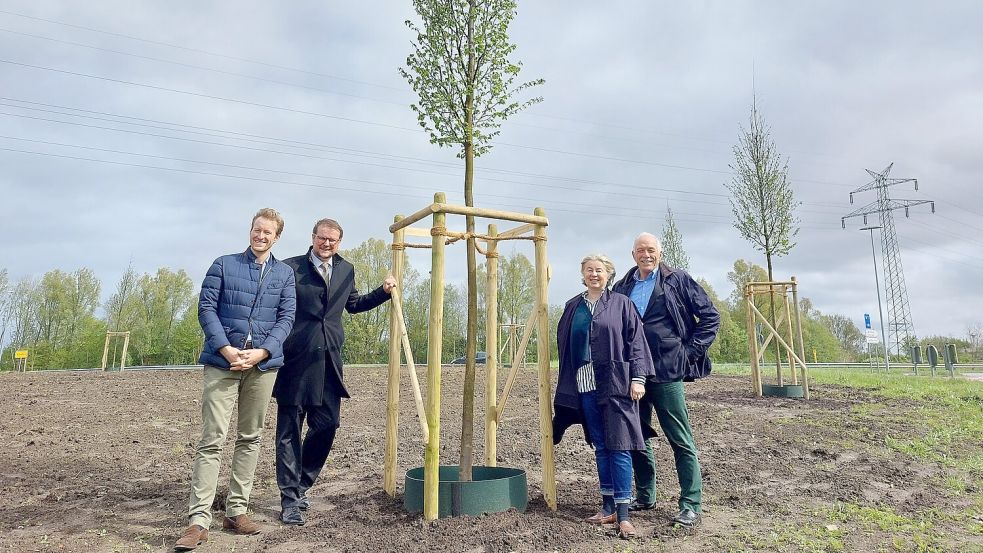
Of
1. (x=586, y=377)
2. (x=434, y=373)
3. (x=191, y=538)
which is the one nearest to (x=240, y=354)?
(x=191, y=538)

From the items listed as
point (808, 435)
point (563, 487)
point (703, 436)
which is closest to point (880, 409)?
point (808, 435)

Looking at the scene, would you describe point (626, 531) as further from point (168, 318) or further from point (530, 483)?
point (168, 318)

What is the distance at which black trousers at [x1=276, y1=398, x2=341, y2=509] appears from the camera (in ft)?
14.0

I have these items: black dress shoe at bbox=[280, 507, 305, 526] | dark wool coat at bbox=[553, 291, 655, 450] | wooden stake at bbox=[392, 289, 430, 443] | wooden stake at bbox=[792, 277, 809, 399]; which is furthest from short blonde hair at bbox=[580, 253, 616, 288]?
wooden stake at bbox=[792, 277, 809, 399]

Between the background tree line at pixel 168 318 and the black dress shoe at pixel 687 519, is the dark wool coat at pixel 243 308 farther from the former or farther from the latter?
the background tree line at pixel 168 318

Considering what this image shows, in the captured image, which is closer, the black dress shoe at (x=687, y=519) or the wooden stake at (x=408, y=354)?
the black dress shoe at (x=687, y=519)

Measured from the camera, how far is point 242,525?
156 inches

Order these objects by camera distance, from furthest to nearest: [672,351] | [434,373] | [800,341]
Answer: [800,341]
[672,351]
[434,373]

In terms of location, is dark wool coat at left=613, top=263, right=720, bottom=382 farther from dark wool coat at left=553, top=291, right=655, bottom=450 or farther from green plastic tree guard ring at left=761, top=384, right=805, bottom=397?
green plastic tree guard ring at left=761, top=384, right=805, bottom=397

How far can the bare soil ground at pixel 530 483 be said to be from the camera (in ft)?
12.2

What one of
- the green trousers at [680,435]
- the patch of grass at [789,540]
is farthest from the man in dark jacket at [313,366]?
the patch of grass at [789,540]

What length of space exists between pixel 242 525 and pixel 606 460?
8.43 ft

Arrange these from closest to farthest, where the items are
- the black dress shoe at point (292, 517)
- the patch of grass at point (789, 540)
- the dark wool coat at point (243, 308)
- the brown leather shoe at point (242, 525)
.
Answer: the patch of grass at point (789, 540)
the dark wool coat at point (243, 308)
the brown leather shoe at point (242, 525)
the black dress shoe at point (292, 517)

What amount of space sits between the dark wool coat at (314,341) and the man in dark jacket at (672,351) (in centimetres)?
210
